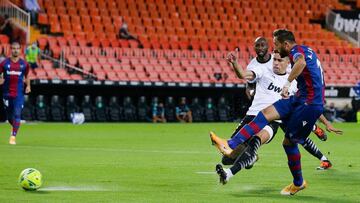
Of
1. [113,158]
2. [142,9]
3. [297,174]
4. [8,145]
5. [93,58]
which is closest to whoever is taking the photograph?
[297,174]

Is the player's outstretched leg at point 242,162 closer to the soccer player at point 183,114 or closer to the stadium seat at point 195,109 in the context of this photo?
the soccer player at point 183,114

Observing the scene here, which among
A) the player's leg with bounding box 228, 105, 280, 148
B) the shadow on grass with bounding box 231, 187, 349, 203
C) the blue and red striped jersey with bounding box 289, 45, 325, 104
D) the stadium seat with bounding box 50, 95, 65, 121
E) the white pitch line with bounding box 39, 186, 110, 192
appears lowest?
the stadium seat with bounding box 50, 95, 65, 121

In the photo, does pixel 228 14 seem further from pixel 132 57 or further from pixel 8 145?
pixel 8 145

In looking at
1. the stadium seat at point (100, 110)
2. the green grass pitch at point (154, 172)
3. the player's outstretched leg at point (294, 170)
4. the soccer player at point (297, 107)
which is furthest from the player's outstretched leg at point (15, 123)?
the stadium seat at point (100, 110)

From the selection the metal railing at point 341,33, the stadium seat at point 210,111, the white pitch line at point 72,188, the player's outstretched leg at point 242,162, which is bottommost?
the stadium seat at point 210,111

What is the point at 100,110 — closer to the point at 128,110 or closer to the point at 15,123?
the point at 128,110

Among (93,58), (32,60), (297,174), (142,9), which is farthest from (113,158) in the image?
(142,9)

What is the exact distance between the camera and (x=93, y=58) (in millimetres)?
36625

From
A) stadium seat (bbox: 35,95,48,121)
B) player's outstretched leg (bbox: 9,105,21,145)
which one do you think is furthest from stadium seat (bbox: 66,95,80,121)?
Answer: player's outstretched leg (bbox: 9,105,21,145)

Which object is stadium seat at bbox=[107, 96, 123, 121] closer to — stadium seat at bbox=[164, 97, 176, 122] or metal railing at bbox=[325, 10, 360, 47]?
stadium seat at bbox=[164, 97, 176, 122]

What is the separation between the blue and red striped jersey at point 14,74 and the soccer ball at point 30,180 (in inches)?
412

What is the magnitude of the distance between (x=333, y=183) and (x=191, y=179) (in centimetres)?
185

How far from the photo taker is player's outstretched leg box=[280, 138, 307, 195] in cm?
1026

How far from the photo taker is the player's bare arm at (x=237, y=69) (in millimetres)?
11328
